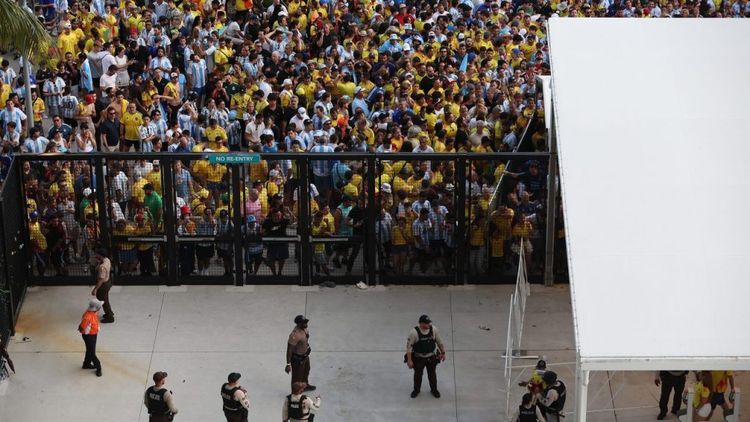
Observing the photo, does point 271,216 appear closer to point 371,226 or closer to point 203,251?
point 203,251

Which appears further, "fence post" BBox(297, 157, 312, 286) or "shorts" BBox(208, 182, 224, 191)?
"shorts" BBox(208, 182, 224, 191)

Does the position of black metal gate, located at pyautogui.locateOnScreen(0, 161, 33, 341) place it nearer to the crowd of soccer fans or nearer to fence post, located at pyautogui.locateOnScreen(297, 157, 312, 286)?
the crowd of soccer fans

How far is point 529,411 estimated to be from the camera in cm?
1598

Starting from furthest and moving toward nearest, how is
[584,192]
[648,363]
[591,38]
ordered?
[591,38]
[584,192]
[648,363]

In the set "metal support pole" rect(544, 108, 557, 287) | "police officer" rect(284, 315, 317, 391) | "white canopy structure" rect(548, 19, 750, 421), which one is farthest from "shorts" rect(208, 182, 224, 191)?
"white canopy structure" rect(548, 19, 750, 421)

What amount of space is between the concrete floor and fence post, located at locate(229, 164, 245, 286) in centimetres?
33

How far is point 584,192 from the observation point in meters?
16.4

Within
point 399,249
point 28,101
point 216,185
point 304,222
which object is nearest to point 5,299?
point 216,185

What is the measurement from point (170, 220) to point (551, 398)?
760cm

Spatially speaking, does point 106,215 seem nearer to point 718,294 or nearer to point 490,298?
point 490,298

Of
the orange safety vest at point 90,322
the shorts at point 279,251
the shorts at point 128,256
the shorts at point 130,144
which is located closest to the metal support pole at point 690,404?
the shorts at point 279,251

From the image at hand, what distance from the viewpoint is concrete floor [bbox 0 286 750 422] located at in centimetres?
1762

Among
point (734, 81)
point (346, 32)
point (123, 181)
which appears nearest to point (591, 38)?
point (734, 81)

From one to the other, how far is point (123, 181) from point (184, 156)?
3.62ft
